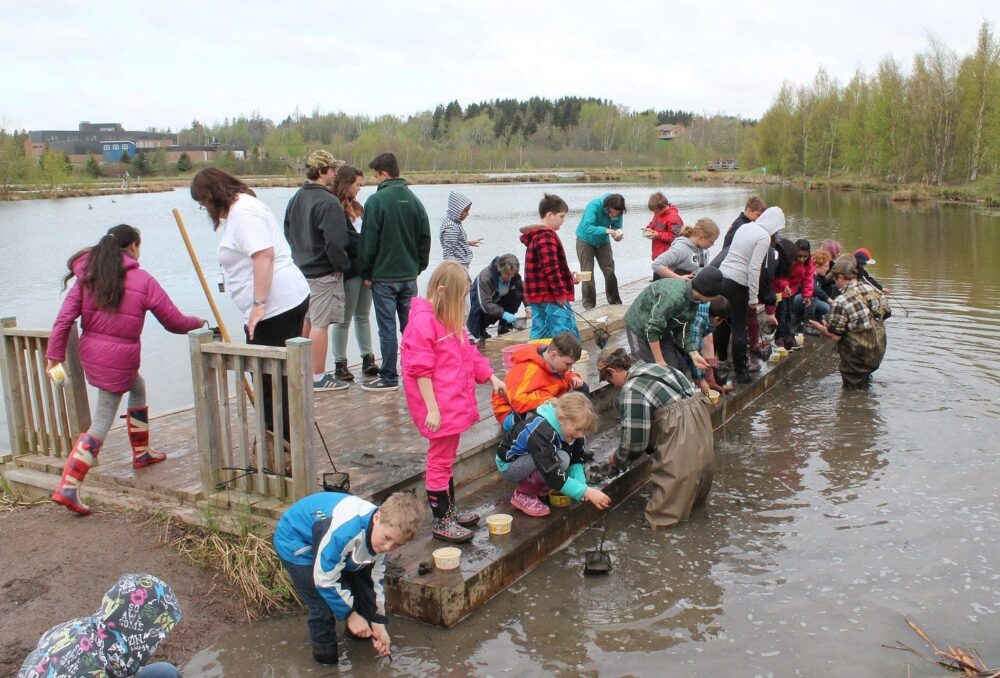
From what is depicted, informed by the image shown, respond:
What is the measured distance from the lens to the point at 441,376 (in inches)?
180

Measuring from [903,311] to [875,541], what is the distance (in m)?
9.39

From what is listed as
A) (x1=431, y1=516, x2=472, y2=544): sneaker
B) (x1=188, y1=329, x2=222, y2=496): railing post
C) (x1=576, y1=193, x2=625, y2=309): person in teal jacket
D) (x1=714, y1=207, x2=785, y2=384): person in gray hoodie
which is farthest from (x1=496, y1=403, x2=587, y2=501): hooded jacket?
(x1=576, y1=193, x2=625, y2=309): person in teal jacket

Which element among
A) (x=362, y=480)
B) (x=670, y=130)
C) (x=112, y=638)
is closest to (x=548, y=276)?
(x=362, y=480)

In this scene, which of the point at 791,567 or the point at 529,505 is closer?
the point at 791,567

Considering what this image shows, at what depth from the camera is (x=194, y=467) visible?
5246 mm

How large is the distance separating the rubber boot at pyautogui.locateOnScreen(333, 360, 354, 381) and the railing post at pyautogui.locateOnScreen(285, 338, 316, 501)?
2.82 meters

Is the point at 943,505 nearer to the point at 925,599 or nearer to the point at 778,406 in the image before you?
the point at 925,599

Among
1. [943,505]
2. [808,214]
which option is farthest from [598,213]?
[808,214]

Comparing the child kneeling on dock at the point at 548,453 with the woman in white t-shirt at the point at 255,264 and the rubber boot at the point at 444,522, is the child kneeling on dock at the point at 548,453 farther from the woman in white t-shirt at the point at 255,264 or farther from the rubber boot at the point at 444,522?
the woman in white t-shirt at the point at 255,264

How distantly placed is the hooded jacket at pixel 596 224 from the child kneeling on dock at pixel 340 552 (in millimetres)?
7048

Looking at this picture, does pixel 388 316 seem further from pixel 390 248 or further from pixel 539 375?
pixel 539 375

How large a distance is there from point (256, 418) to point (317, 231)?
246 centimetres

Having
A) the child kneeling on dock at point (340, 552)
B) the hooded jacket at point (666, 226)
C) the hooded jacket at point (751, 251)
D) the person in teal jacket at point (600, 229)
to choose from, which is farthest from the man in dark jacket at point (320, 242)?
the hooded jacket at point (666, 226)

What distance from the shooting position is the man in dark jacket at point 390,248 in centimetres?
671
